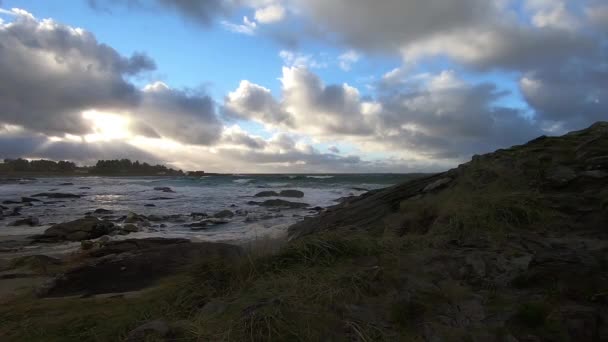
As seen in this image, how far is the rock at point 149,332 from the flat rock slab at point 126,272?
4.92 feet

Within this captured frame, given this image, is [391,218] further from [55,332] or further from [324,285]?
[55,332]

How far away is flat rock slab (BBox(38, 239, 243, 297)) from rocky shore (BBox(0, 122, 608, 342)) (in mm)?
30

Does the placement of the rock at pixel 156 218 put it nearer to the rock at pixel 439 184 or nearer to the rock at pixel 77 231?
the rock at pixel 77 231

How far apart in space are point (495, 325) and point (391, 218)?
3.52m

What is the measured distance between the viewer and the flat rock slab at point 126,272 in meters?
4.89

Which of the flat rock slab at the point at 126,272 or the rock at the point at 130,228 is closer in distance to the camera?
the flat rock slab at the point at 126,272

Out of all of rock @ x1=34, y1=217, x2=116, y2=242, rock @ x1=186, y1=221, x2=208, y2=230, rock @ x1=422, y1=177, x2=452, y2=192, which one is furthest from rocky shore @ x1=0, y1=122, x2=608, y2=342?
rock @ x1=186, y1=221, x2=208, y2=230

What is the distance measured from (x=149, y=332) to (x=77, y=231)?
402 inches

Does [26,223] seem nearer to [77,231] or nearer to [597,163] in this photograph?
[77,231]

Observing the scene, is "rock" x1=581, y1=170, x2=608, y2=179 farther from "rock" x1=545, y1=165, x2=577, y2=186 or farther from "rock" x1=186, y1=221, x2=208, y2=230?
"rock" x1=186, y1=221, x2=208, y2=230

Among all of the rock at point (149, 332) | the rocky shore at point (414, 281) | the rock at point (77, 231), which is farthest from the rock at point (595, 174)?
the rock at point (77, 231)

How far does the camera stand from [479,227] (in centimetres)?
417

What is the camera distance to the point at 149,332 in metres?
2.69

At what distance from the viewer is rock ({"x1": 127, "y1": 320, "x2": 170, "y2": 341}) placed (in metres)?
2.64
